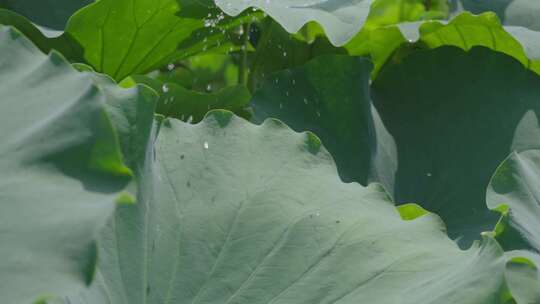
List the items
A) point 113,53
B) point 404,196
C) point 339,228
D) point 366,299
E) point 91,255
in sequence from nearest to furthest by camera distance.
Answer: point 91,255, point 366,299, point 339,228, point 113,53, point 404,196

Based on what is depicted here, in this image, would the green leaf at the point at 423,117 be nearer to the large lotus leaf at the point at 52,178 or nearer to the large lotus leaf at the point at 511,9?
the large lotus leaf at the point at 511,9

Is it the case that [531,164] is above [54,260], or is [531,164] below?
below

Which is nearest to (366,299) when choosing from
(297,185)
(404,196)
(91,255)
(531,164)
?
(297,185)

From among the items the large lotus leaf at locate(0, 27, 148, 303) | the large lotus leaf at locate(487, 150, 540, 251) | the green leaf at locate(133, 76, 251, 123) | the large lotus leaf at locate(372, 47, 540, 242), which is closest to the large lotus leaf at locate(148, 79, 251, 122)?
the green leaf at locate(133, 76, 251, 123)

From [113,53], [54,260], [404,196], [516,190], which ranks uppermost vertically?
[54,260]

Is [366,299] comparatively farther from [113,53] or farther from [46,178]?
[113,53]

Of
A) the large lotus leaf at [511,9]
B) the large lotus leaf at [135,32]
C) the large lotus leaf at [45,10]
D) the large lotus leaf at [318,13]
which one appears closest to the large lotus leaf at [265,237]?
the large lotus leaf at [318,13]
